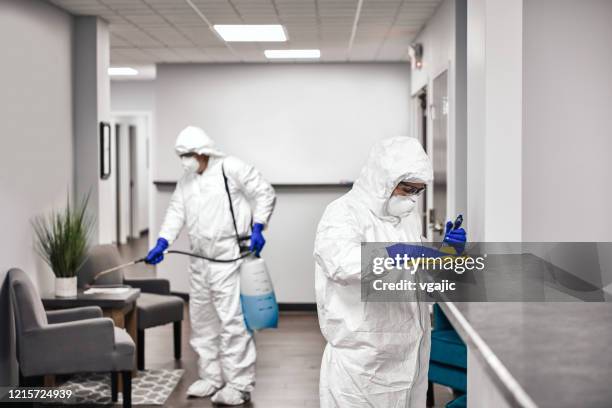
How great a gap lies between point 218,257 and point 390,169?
6.43 ft

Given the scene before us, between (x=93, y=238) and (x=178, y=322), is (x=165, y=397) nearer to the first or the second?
(x=178, y=322)

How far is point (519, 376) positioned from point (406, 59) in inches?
229

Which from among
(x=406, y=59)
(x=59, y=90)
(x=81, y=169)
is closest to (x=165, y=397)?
(x=81, y=169)

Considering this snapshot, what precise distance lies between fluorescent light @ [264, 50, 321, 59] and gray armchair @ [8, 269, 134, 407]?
11.1 ft

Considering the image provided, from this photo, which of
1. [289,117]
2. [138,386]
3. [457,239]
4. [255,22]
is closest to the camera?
[457,239]

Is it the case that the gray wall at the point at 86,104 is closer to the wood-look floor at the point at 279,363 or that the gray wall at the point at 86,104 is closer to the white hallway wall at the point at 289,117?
the wood-look floor at the point at 279,363

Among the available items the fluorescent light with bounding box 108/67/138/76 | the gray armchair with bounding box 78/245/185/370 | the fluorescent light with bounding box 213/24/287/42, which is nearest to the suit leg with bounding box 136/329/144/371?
the gray armchair with bounding box 78/245/185/370

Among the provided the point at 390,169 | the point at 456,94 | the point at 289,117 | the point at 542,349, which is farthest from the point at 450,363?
the point at 289,117

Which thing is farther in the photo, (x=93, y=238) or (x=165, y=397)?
(x=93, y=238)

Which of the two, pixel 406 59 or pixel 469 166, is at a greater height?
pixel 406 59

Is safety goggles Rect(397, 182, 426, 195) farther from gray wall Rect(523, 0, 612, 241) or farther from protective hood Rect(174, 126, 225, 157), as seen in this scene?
protective hood Rect(174, 126, 225, 157)

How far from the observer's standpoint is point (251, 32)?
17.8 feet

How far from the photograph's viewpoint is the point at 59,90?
4699mm

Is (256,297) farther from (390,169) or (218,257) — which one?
(390,169)
